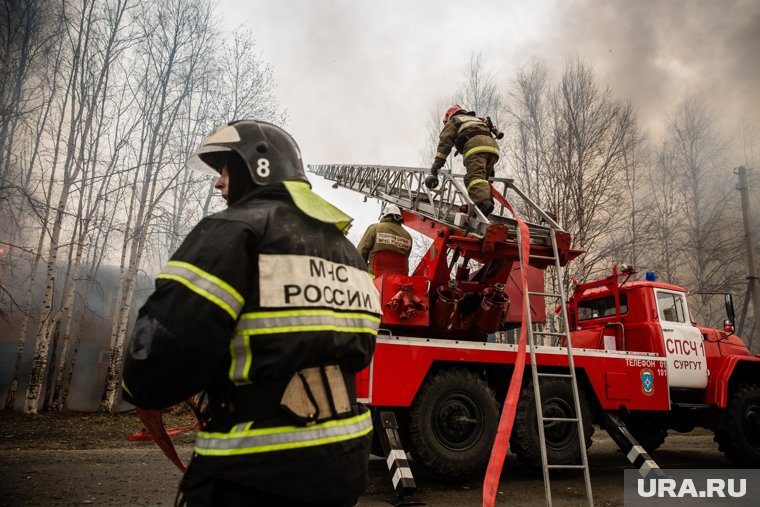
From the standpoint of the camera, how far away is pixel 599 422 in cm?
618

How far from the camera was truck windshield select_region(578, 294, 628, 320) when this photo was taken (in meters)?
7.22

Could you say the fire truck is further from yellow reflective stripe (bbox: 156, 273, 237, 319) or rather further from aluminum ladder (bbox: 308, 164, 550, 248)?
yellow reflective stripe (bbox: 156, 273, 237, 319)

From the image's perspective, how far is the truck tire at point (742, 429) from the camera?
6668 mm

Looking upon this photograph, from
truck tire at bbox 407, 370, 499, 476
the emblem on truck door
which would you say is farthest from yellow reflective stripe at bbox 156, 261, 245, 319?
the emblem on truck door

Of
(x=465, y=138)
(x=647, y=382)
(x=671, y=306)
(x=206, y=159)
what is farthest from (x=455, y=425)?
(x=206, y=159)

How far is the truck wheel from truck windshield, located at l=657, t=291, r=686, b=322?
1422 millimetres

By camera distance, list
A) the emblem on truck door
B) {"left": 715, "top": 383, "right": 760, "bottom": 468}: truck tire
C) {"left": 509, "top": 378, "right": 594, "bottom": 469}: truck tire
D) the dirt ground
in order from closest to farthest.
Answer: the dirt ground
{"left": 509, "top": 378, "right": 594, "bottom": 469}: truck tire
the emblem on truck door
{"left": 715, "top": 383, "right": 760, "bottom": 468}: truck tire

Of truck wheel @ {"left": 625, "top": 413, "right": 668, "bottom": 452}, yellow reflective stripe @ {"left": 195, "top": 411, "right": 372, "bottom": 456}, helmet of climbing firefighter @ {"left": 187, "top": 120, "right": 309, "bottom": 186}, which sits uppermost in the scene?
helmet of climbing firefighter @ {"left": 187, "top": 120, "right": 309, "bottom": 186}

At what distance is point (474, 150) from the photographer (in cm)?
587

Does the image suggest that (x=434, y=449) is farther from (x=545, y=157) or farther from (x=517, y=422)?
(x=545, y=157)

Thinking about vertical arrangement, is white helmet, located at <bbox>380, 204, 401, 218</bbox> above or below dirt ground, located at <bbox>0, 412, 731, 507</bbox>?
above

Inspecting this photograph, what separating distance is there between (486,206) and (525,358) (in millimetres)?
1752

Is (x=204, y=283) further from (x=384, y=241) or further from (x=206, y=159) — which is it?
(x=384, y=241)

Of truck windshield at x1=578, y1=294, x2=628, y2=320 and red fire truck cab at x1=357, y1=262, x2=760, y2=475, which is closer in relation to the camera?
red fire truck cab at x1=357, y1=262, x2=760, y2=475
